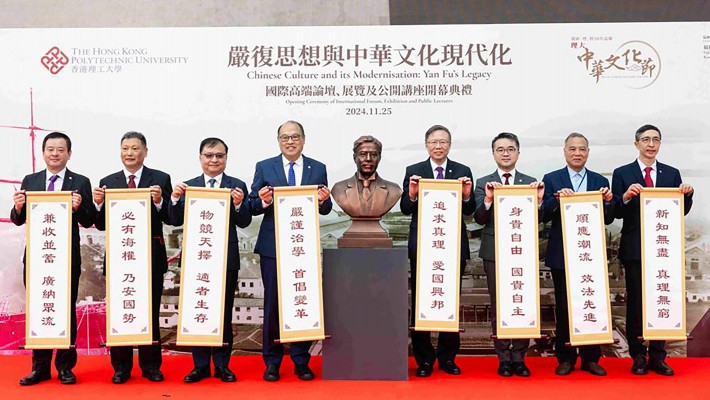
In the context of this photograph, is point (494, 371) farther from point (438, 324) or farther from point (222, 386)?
point (222, 386)

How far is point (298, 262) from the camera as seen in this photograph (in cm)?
410

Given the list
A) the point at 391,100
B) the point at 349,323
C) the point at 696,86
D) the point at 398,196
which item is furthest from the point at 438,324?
the point at 696,86

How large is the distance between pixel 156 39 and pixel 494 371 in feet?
10.3

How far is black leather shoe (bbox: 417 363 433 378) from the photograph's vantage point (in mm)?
4164

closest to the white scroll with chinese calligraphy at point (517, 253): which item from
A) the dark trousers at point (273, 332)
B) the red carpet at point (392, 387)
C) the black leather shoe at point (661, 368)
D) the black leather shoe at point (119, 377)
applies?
the red carpet at point (392, 387)

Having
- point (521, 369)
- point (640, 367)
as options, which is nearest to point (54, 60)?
point (521, 369)

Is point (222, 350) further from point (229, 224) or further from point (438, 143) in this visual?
point (438, 143)

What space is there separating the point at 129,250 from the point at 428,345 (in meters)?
1.83

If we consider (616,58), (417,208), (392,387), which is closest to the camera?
(392,387)

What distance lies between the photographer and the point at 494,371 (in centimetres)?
437

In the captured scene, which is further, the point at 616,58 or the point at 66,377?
the point at 616,58

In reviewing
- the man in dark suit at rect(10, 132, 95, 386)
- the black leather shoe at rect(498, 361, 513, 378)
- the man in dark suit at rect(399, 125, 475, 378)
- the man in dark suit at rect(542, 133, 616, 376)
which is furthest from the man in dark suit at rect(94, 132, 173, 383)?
the man in dark suit at rect(542, 133, 616, 376)

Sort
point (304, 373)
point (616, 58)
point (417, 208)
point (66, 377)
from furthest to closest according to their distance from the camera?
point (616, 58) < point (417, 208) < point (304, 373) < point (66, 377)

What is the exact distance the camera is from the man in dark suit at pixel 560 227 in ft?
13.9
